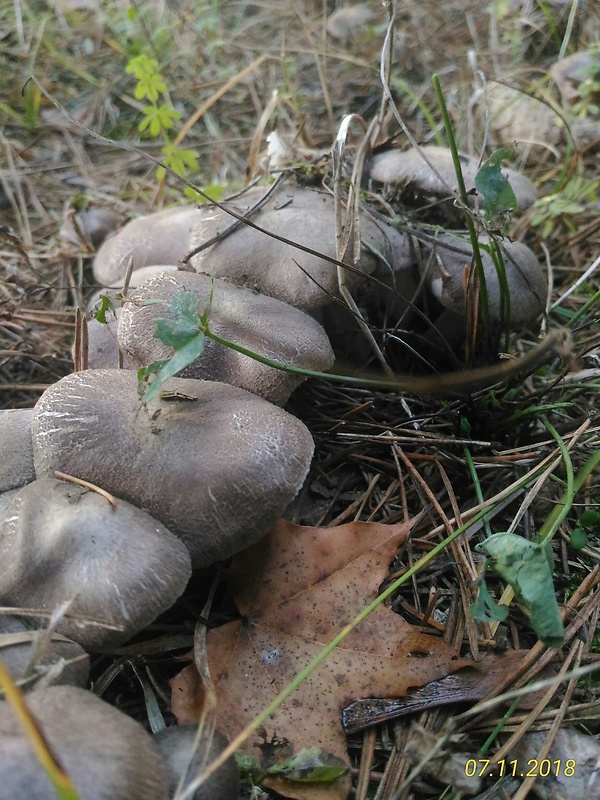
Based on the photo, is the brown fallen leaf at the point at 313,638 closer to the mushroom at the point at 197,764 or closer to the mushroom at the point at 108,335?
the mushroom at the point at 197,764

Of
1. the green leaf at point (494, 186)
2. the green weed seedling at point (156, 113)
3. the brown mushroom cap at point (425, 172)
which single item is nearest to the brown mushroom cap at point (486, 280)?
the brown mushroom cap at point (425, 172)

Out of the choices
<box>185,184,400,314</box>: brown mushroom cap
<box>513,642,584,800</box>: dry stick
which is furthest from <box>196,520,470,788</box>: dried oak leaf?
<box>185,184,400,314</box>: brown mushroom cap

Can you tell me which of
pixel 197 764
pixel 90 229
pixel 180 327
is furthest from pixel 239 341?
pixel 90 229

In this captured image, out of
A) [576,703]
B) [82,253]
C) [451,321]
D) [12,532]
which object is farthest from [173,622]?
[82,253]

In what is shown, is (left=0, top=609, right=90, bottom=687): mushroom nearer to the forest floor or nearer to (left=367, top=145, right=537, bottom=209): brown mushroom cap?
the forest floor

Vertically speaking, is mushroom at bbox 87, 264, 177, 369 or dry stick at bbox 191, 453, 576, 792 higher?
mushroom at bbox 87, 264, 177, 369

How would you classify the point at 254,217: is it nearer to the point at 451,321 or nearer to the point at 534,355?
the point at 451,321

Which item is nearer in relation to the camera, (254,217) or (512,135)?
(254,217)
